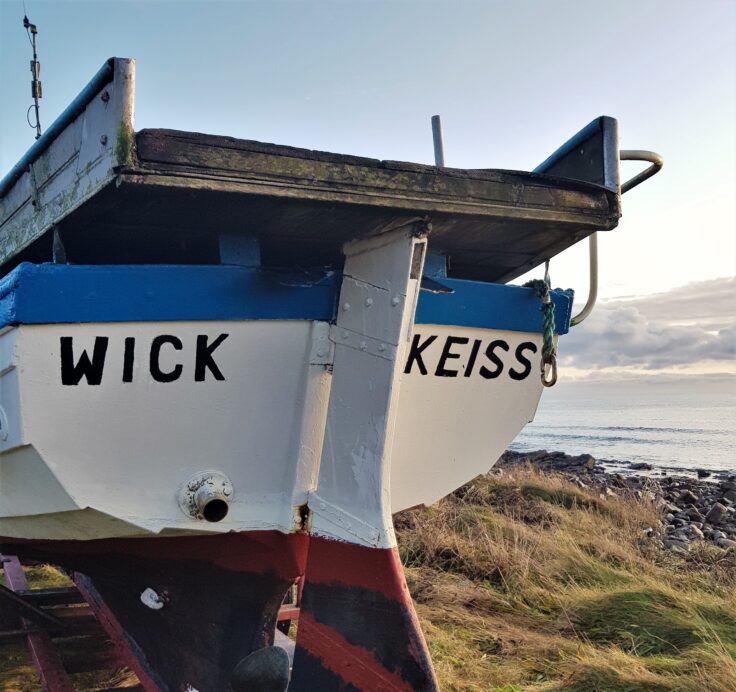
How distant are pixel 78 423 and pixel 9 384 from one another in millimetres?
263

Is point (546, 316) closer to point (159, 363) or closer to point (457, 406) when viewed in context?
point (457, 406)

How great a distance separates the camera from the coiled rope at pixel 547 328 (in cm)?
303

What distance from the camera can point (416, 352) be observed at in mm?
3104

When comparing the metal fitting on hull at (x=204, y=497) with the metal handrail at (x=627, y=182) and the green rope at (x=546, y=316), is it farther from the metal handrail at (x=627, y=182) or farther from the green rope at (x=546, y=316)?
the metal handrail at (x=627, y=182)

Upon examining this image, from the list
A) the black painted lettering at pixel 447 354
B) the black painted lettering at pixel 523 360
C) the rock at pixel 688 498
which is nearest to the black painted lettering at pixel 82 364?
the black painted lettering at pixel 447 354

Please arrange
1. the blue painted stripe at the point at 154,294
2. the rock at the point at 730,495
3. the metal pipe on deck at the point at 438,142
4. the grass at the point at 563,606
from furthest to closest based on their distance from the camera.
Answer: the rock at the point at 730,495 → the metal pipe on deck at the point at 438,142 → the grass at the point at 563,606 → the blue painted stripe at the point at 154,294

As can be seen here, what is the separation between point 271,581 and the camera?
301 centimetres

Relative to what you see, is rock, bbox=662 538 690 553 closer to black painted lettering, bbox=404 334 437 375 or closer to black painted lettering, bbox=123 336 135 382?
black painted lettering, bbox=404 334 437 375

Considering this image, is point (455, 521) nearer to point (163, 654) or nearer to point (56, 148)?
point (163, 654)

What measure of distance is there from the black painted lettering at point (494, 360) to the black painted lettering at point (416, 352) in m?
0.34

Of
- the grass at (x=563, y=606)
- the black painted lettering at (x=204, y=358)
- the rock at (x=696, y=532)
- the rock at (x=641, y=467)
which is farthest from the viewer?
the rock at (x=641, y=467)

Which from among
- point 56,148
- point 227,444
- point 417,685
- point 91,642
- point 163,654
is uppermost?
point 56,148

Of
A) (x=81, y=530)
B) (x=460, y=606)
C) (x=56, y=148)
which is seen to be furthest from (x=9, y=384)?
(x=460, y=606)

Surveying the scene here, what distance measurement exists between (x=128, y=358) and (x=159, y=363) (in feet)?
0.37
